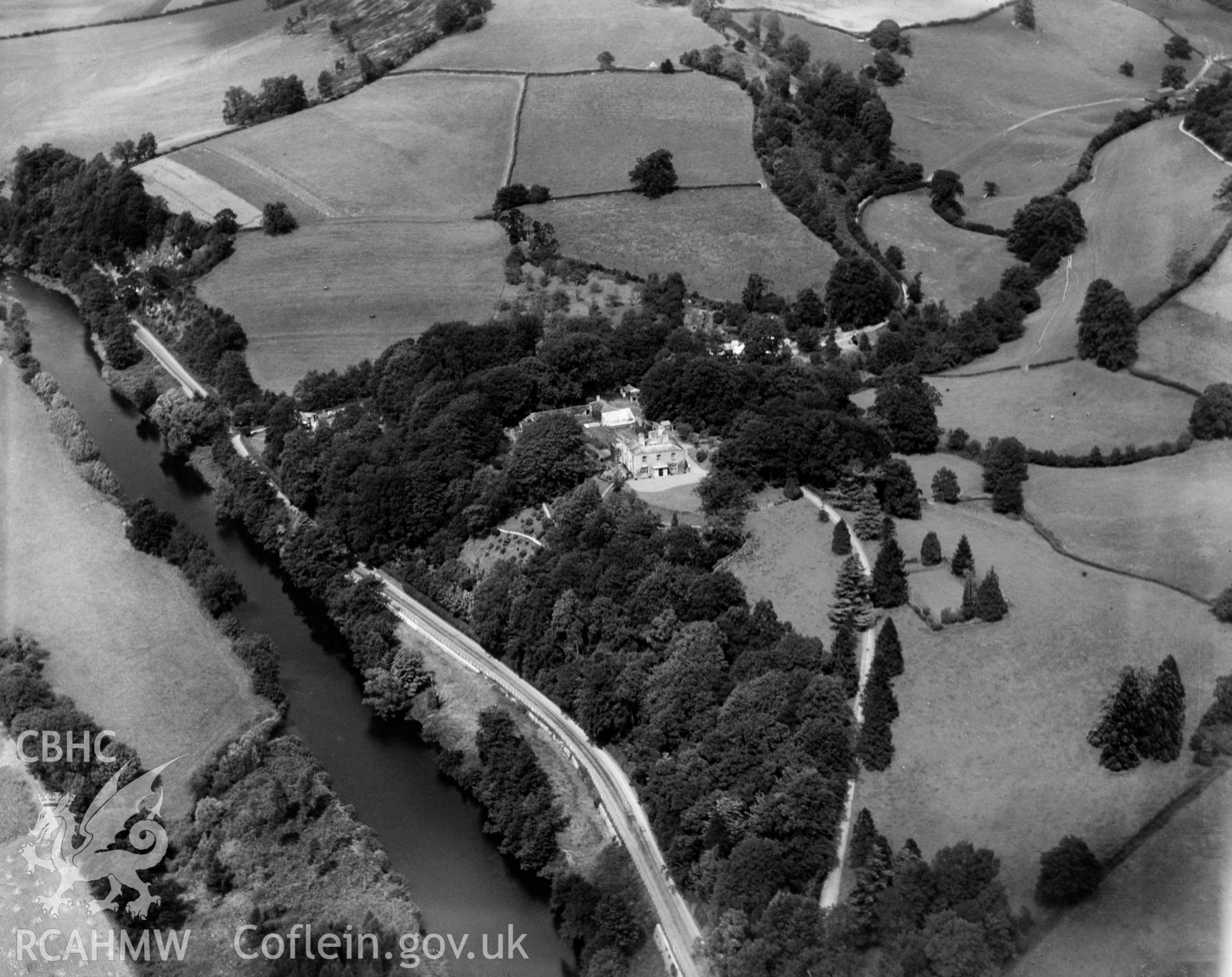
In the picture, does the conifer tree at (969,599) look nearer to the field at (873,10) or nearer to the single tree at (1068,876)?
the single tree at (1068,876)

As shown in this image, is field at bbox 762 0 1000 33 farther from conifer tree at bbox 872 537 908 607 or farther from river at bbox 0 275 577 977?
conifer tree at bbox 872 537 908 607

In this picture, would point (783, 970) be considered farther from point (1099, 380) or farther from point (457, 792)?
point (1099, 380)

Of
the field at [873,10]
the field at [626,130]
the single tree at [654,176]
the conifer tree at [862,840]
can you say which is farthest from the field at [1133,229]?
the conifer tree at [862,840]

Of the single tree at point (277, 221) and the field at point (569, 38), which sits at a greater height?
the field at point (569, 38)

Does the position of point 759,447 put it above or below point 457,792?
above

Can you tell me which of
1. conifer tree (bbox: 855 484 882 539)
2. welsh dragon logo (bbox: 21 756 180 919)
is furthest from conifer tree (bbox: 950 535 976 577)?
welsh dragon logo (bbox: 21 756 180 919)

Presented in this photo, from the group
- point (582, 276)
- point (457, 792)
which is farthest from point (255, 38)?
point (457, 792)

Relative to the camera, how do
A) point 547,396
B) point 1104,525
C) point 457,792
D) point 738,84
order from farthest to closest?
1. point 738,84
2. point 547,396
3. point 1104,525
4. point 457,792
